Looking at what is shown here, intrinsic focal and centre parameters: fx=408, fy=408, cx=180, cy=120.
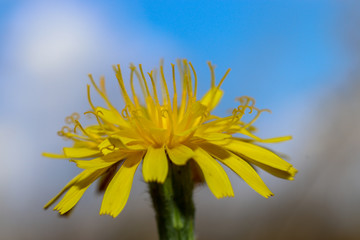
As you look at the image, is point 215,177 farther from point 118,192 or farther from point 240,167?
point 118,192

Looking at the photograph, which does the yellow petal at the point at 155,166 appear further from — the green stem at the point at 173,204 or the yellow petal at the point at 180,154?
the green stem at the point at 173,204

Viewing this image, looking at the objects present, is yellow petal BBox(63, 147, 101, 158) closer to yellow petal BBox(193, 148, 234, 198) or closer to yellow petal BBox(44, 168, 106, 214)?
yellow petal BBox(44, 168, 106, 214)

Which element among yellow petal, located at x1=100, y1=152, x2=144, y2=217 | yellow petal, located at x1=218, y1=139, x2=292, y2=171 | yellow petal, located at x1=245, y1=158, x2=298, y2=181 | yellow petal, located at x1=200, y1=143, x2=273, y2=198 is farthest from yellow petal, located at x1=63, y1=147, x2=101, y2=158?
yellow petal, located at x1=245, y1=158, x2=298, y2=181

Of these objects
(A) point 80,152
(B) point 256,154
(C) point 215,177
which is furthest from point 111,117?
(B) point 256,154

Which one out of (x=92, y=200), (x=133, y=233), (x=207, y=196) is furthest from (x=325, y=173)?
(x=92, y=200)

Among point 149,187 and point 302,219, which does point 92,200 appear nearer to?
point 302,219

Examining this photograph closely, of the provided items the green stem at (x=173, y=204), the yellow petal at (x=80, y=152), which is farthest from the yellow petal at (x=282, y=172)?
the yellow petal at (x=80, y=152)

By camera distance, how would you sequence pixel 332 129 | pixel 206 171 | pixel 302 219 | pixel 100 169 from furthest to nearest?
pixel 332 129
pixel 302 219
pixel 100 169
pixel 206 171
